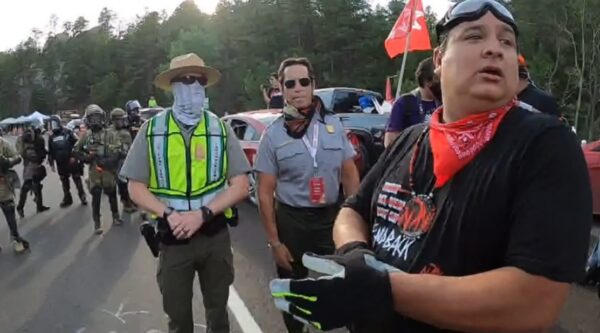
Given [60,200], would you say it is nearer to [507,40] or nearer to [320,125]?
[320,125]

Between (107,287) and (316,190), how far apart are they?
332 centimetres

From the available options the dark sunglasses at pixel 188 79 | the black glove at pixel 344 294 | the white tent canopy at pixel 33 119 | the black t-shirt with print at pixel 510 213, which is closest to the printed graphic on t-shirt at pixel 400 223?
the black t-shirt with print at pixel 510 213

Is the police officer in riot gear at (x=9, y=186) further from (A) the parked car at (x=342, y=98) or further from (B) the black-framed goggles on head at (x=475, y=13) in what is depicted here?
(B) the black-framed goggles on head at (x=475, y=13)

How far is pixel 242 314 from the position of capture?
487 cm

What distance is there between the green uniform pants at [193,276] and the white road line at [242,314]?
3.93 ft

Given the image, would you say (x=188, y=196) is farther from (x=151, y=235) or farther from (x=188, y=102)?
(x=188, y=102)

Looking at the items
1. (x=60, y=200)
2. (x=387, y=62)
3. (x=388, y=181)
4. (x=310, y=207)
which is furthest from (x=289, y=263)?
(x=387, y=62)

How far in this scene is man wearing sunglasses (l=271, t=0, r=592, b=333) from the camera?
1201 mm

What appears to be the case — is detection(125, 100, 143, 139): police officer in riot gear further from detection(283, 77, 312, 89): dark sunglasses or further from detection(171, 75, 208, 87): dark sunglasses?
detection(283, 77, 312, 89): dark sunglasses

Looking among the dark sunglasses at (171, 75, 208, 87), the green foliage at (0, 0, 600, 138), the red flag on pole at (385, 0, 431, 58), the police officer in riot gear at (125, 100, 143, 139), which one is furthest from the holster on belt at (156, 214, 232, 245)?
the green foliage at (0, 0, 600, 138)

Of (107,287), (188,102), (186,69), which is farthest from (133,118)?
(188,102)

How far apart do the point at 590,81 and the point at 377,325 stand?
2924 cm

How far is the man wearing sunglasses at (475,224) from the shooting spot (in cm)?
120

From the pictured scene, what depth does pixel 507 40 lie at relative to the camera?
142cm
